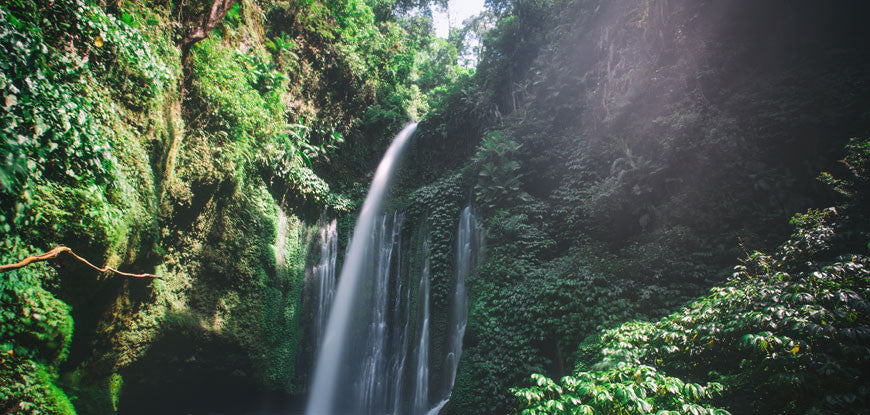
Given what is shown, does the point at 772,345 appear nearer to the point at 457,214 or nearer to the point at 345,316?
the point at 457,214

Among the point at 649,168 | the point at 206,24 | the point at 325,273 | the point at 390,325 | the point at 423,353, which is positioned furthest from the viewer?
the point at 325,273

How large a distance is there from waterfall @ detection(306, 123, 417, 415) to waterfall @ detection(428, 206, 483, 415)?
8.74 feet

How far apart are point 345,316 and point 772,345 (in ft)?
34.3

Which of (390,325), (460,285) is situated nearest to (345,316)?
(390,325)

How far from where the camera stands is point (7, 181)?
2.79m

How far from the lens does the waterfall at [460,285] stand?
8211 millimetres

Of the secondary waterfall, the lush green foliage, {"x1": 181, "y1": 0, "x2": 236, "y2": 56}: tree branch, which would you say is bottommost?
the lush green foliage

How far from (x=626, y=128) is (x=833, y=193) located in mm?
4203

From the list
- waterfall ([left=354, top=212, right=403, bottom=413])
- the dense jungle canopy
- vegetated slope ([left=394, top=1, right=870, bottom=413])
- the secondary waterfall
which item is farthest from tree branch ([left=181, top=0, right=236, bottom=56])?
waterfall ([left=354, top=212, right=403, bottom=413])

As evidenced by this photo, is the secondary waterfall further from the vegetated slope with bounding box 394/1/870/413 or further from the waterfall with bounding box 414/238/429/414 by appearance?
the vegetated slope with bounding box 394/1/870/413

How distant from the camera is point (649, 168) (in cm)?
775

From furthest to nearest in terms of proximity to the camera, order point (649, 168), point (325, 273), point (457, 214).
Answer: point (325, 273) → point (457, 214) → point (649, 168)

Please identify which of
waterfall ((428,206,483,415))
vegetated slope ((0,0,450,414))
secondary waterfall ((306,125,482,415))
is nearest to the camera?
vegetated slope ((0,0,450,414))

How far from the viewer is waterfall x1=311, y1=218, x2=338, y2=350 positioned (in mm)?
10867
